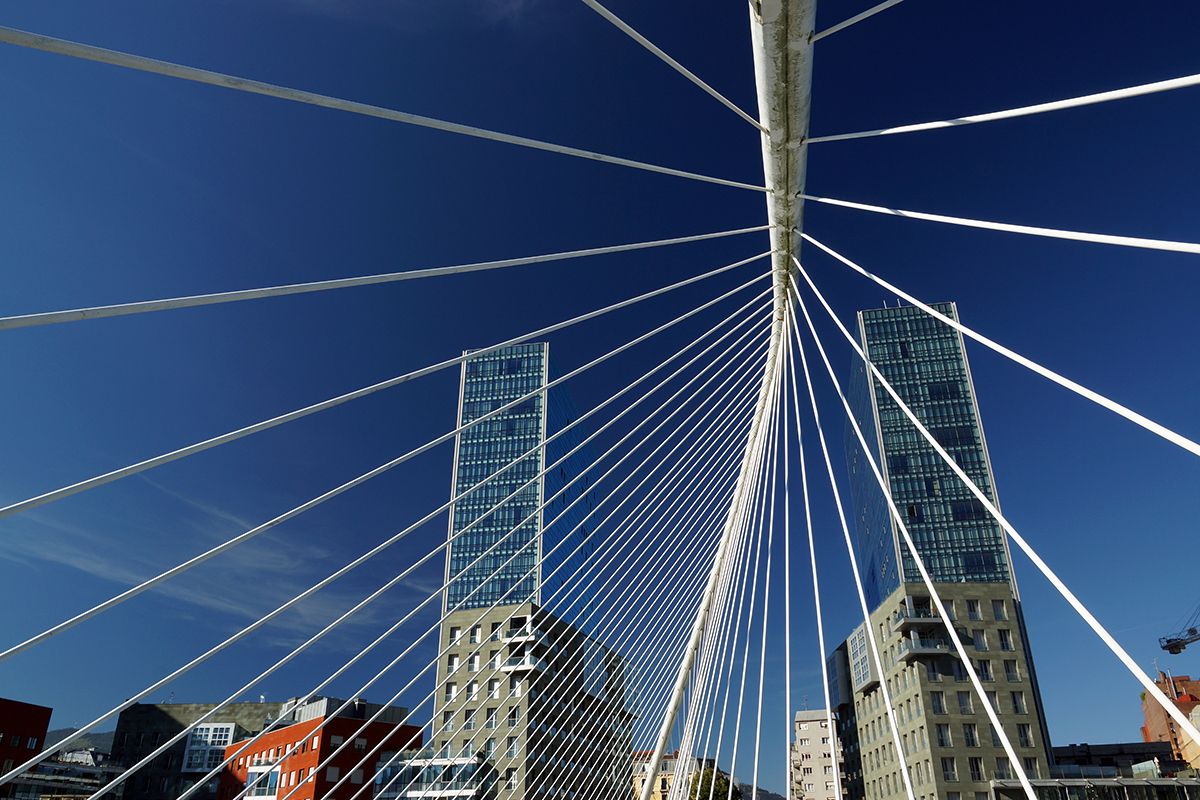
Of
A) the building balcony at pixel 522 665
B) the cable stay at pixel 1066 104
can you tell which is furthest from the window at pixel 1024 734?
the cable stay at pixel 1066 104

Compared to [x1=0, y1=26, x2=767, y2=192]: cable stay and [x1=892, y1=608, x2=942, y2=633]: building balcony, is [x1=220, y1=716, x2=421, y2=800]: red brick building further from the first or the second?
[x1=0, y1=26, x2=767, y2=192]: cable stay

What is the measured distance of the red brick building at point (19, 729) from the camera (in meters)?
39.3

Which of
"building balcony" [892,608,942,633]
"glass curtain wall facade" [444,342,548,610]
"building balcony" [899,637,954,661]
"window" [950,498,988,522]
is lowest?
"building balcony" [899,637,954,661]

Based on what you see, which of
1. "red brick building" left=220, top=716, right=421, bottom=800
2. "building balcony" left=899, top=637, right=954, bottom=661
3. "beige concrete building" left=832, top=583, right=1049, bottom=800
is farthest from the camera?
"building balcony" left=899, top=637, right=954, bottom=661

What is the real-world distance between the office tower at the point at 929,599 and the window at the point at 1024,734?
0.22 ft

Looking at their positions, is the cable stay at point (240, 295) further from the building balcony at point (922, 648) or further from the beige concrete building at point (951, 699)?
the building balcony at point (922, 648)

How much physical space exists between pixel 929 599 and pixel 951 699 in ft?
29.3

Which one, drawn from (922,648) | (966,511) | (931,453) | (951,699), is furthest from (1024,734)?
(931,453)

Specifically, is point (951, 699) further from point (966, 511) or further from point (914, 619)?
point (966, 511)

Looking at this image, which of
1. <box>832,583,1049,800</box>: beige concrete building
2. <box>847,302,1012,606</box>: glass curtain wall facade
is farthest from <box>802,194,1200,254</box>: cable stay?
<box>847,302,1012,606</box>: glass curtain wall facade

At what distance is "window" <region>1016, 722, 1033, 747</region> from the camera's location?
40812mm

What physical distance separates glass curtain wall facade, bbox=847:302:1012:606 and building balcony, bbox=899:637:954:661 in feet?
39.3

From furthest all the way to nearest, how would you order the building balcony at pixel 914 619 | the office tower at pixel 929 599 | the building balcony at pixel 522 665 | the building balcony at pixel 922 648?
the building balcony at pixel 914 619 < the building balcony at pixel 922 648 < the office tower at pixel 929 599 < the building balcony at pixel 522 665

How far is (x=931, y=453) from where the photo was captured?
213ft
